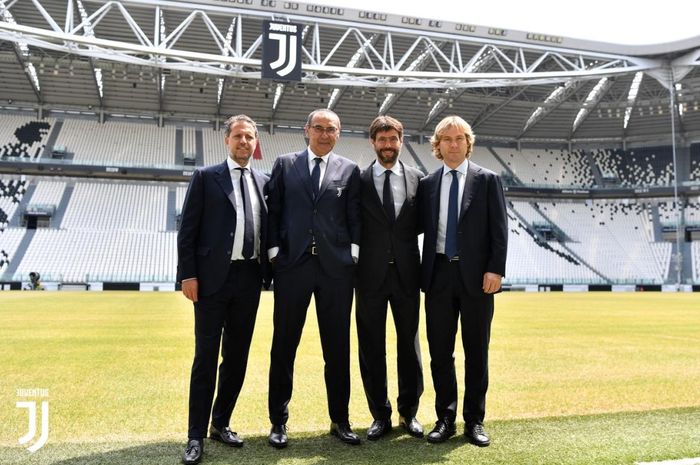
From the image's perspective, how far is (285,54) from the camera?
2102cm

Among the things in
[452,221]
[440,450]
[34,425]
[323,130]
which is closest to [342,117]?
[323,130]

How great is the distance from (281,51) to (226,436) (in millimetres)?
→ 19279

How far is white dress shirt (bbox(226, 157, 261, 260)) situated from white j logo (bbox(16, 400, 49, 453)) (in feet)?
5.80

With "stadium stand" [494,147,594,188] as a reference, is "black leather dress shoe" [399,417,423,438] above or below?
below

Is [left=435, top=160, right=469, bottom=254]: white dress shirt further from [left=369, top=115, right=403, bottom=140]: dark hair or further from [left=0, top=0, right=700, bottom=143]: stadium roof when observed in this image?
[left=0, top=0, right=700, bottom=143]: stadium roof

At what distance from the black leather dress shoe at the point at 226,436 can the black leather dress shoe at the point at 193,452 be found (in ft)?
0.80

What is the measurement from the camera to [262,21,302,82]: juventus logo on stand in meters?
20.8

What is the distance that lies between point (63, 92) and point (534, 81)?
29.7 meters

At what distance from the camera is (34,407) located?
183 inches

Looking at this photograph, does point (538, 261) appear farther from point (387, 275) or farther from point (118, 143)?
point (387, 275)

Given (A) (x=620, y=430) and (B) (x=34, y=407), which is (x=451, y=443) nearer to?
(A) (x=620, y=430)

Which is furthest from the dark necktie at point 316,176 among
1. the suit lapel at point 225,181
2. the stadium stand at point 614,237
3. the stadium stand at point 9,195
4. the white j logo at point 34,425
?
the stadium stand at point 614,237

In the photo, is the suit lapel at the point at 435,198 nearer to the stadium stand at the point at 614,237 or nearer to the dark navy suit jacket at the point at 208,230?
the dark navy suit jacket at the point at 208,230

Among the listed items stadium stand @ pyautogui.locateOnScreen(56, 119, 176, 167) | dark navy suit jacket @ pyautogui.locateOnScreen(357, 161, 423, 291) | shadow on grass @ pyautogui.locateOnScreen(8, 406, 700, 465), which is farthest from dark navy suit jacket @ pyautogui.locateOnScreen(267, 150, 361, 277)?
stadium stand @ pyautogui.locateOnScreen(56, 119, 176, 167)
